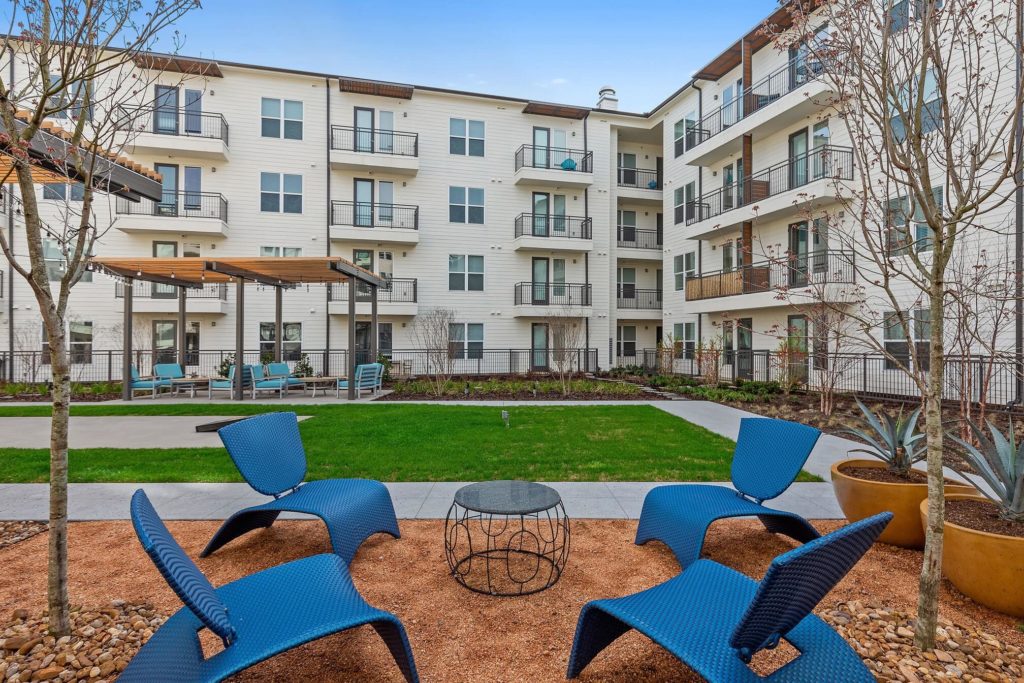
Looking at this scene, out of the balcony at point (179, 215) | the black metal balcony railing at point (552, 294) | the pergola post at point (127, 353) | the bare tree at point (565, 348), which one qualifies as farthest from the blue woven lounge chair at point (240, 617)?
the black metal balcony railing at point (552, 294)

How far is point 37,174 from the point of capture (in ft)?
18.8

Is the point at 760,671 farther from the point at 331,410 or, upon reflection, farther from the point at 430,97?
the point at 430,97

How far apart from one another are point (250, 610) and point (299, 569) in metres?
0.37

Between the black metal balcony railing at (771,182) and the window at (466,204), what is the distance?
9.16 meters

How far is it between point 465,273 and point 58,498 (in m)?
19.9

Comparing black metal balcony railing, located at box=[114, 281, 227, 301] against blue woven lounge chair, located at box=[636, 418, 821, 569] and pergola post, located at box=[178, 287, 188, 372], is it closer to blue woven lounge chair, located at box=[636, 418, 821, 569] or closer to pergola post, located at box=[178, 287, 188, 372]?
pergola post, located at box=[178, 287, 188, 372]

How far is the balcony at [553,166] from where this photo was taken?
2211 cm

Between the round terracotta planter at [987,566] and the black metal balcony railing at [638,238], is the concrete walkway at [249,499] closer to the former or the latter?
the round terracotta planter at [987,566]

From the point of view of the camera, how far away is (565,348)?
1725 centimetres

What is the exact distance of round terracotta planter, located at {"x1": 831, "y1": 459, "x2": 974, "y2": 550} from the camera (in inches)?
143

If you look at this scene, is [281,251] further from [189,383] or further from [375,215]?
[189,383]

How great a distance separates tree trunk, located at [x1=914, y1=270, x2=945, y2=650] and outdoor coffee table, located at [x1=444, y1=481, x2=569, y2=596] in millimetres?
1926

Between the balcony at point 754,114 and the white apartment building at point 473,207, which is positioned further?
the white apartment building at point 473,207

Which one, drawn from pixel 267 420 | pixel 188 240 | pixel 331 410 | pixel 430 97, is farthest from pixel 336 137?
pixel 267 420
